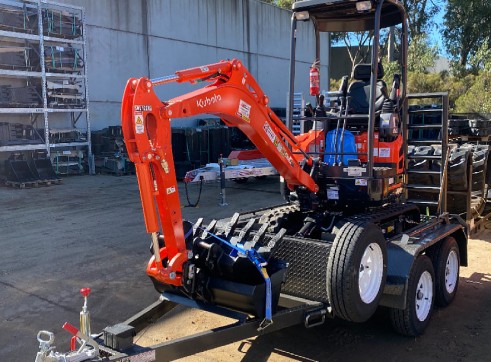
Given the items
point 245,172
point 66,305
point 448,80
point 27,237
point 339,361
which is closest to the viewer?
point 339,361

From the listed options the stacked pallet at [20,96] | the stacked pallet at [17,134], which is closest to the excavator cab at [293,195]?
the stacked pallet at [17,134]

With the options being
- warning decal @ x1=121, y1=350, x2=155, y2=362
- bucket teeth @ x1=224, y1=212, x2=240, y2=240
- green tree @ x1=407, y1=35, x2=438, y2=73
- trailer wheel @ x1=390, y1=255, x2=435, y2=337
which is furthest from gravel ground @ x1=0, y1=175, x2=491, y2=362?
green tree @ x1=407, y1=35, x2=438, y2=73

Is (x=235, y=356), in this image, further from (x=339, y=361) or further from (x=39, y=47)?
(x=39, y=47)

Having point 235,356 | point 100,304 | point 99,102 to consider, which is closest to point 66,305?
point 100,304

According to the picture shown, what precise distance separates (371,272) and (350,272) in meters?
0.45

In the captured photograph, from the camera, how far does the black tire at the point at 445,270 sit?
523 centimetres

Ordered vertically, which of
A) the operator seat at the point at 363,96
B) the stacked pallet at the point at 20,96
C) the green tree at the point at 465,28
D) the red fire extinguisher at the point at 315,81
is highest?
the green tree at the point at 465,28

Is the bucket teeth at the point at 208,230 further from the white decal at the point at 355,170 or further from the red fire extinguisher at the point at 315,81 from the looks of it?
the red fire extinguisher at the point at 315,81

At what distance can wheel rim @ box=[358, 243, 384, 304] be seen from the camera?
411 cm

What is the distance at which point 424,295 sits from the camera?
4.87 m

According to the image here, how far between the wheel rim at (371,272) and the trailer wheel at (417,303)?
33cm

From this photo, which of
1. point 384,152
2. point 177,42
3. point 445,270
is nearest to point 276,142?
point 384,152

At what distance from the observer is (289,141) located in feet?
16.2

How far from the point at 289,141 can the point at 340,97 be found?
1.20 meters
